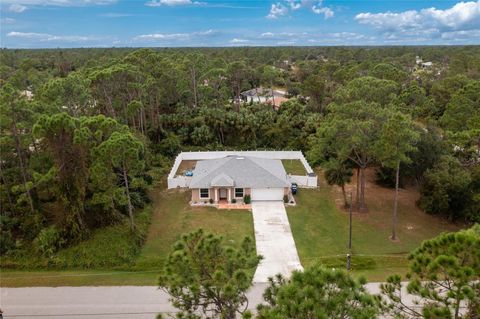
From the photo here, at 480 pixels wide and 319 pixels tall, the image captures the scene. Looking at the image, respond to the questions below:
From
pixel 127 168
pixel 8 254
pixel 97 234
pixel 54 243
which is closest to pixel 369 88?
pixel 127 168

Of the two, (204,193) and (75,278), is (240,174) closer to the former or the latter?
(204,193)

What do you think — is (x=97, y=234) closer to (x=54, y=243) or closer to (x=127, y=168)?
(x=54, y=243)

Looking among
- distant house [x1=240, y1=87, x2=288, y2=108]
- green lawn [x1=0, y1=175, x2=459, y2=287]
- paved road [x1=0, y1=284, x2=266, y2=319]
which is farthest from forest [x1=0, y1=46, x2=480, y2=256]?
distant house [x1=240, y1=87, x2=288, y2=108]

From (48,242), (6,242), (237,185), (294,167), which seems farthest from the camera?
(294,167)

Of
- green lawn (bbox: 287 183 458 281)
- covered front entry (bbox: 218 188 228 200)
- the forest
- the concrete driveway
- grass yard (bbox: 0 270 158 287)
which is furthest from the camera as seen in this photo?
covered front entry (bbox: 218 188 228 200)

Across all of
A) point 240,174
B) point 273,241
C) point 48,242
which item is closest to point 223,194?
point 240,174

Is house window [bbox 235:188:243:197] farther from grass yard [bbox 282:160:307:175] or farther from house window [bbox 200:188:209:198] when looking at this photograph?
grass yard [bbox 282:160:307:175]

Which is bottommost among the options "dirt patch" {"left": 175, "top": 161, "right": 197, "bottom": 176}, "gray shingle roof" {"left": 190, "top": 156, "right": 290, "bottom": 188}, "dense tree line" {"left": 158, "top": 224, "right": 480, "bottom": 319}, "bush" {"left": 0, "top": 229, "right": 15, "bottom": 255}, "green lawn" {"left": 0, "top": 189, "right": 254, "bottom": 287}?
"green lawn" {"left": 0, "top": 189, "right": 254, "bottom": 287}
